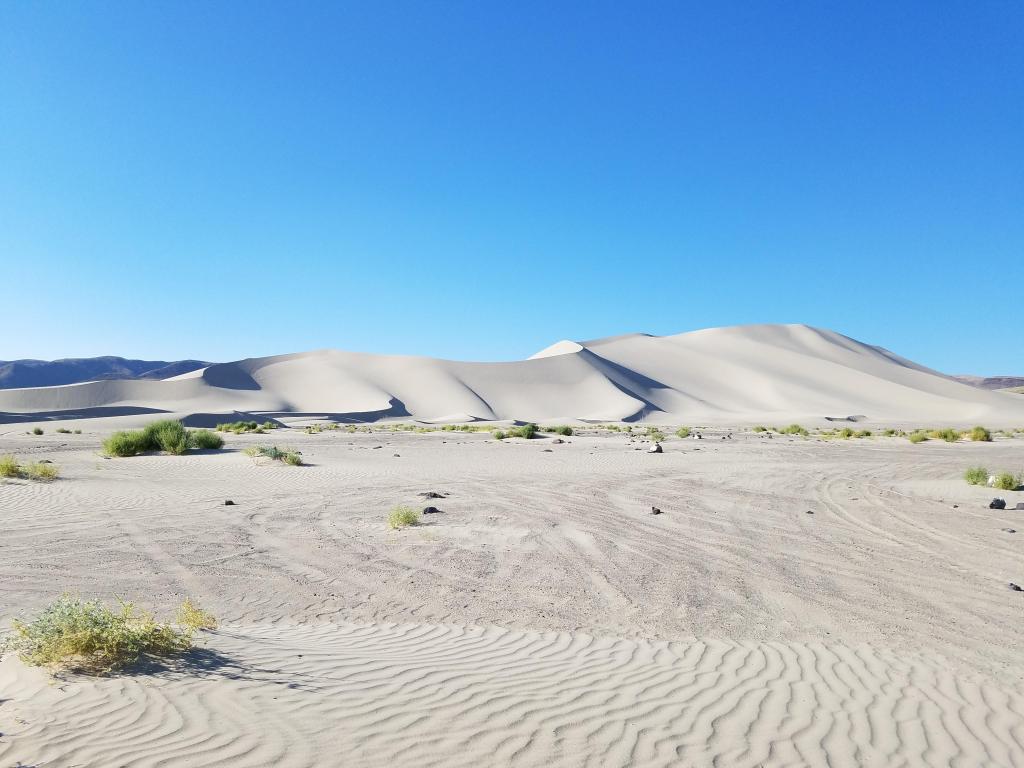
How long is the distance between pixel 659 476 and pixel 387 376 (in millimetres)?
76608

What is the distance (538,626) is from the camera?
5.98 meters

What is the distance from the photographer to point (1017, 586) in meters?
7.05

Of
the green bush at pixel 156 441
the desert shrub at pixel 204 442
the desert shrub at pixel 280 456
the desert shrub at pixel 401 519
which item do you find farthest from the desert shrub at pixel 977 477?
the desert shrub at pixel 204 442

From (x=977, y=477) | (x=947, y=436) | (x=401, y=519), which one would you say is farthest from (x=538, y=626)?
(x=947, y=436)

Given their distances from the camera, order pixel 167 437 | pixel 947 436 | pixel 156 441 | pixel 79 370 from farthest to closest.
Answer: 1. pixel 79 370
2. pixel 947 436
3. pixel 156 441
4. pixel 167 437

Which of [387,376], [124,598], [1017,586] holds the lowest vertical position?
[124,598]

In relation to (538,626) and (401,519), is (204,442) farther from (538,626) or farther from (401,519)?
(538,626)

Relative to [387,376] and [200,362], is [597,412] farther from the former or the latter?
[200,362]

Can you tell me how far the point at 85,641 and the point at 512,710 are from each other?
8.77ft

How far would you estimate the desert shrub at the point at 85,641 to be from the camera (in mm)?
4215

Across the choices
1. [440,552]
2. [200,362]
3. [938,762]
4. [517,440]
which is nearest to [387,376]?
[517,440]

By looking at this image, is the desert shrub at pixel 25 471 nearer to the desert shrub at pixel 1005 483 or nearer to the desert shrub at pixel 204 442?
the desert shrub at pixel 204 442

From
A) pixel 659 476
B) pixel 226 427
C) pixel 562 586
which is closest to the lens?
pixel 562 586

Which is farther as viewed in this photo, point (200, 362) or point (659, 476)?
point (200, 362)
